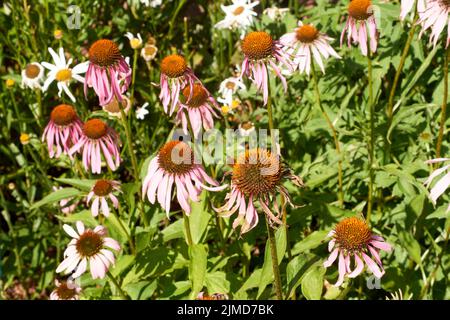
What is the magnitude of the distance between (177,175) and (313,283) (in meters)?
0.44

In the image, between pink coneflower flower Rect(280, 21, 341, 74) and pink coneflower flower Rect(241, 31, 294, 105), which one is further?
pink coneflower flower Rect(280, 21, 341, 74)

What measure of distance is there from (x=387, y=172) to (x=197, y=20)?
1546 mm

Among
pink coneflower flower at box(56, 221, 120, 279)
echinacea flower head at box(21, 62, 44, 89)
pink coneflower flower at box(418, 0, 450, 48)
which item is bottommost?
pink coneflower flower at box(56, 221, 120, 279)

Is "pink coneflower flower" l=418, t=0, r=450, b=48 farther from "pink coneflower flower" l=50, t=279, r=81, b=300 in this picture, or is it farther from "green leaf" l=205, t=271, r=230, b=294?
"pink coneflower flower" l=50, t=279, r=81, b=300

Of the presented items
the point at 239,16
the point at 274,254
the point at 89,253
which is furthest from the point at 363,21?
the point at 89,253

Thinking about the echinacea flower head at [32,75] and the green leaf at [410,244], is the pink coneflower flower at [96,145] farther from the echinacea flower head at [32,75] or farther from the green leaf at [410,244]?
the green leaf at [410,244]

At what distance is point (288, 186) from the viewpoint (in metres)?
1.98

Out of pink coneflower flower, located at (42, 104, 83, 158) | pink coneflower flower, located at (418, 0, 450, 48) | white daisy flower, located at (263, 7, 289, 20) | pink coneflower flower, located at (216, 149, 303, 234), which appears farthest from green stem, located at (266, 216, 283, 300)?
white daisy flower, located at (263, 7, 289, 20)

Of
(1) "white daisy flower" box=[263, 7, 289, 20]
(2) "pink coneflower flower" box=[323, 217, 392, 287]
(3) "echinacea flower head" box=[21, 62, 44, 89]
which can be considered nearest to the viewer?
(2) "pink coneflower flower" box=[323, 217, 392, 287]

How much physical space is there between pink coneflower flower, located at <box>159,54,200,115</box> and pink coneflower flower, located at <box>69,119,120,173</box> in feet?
0.91

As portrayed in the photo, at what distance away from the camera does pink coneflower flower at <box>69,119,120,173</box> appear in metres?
1.74

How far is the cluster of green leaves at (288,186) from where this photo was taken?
5.84ft

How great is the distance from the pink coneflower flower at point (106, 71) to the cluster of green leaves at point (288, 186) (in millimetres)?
339

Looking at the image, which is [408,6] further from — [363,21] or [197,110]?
[197,110]
